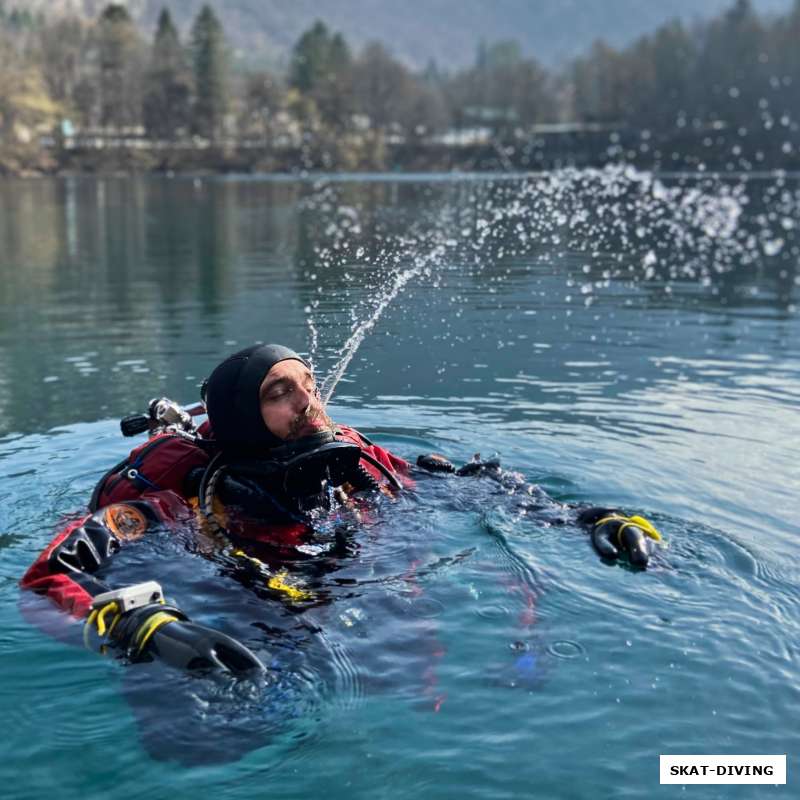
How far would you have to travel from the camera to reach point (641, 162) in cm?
9488

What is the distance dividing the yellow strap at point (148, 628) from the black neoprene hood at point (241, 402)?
4.90ft

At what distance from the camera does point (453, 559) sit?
6.14 m

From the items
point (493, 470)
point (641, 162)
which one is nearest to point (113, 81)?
point (641, 162)

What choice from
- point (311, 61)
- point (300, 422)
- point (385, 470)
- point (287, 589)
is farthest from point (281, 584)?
point (311, 61)

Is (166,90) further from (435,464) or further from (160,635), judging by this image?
(160,635)

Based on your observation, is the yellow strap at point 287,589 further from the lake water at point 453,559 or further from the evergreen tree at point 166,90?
the evergreen tree at point 166,90

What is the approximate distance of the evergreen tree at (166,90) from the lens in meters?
115

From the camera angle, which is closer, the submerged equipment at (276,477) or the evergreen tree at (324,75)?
the submerged equipment at (276,477)

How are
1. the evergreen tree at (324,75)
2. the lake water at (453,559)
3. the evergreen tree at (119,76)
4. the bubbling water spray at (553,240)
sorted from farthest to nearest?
the evergreen tree at (324,75) < the evergreen tree at (119,76) < the bubbling water spray at (553,240) < the lake water at (453,559)

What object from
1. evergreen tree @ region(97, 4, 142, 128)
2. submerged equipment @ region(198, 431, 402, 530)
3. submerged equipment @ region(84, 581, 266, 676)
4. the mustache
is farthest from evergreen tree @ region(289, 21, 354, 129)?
submerged equipment @ region(84, 581, 266, 676)

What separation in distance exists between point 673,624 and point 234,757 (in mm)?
2511

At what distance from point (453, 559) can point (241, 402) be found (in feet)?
5.45

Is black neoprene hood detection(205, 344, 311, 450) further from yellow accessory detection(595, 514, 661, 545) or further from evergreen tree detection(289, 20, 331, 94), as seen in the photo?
evergreen tree detection(289, 20, 331, 94)

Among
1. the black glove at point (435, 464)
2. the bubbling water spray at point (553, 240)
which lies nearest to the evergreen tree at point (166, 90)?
the bubbling water spray at point (553, 240)
